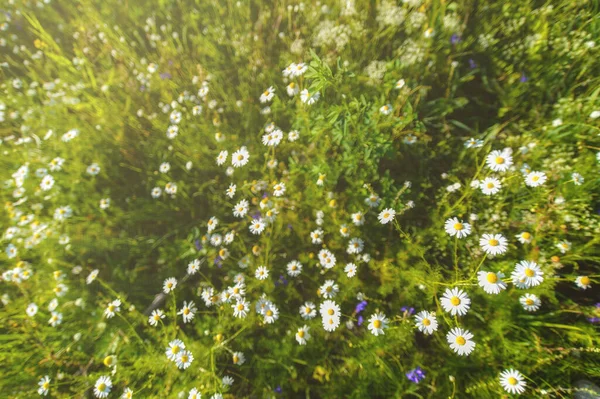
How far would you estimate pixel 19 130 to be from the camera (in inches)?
117

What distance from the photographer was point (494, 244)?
1.60 metres

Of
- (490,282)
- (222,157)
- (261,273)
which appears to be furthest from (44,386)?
(490,282)

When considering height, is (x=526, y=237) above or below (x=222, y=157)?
below

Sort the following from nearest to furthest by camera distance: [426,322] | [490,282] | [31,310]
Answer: [490,282]
[426,322]
[31,310]

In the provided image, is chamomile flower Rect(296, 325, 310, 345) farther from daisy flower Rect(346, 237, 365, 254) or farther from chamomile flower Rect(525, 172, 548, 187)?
chamomile flower Rect(525, 172, 548, 187)

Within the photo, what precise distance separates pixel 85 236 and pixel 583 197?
3.40 meters

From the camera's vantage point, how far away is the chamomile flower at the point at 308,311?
1.94 m

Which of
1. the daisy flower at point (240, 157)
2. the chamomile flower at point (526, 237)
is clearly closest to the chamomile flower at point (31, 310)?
the daisy flower at point (240, 157)

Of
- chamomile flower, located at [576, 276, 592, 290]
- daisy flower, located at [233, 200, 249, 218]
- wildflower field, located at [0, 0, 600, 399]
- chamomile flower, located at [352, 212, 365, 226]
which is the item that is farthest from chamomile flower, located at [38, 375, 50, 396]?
chamomile flower, located at [576, 276, 592, 290]

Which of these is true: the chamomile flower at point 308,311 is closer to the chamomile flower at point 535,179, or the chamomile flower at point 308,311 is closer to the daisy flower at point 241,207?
the daisy flower at point 241,207

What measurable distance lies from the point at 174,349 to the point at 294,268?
34.4 inches

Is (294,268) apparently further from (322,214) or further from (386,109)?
(386,109)

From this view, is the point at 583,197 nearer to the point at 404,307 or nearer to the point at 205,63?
the point at 404,307

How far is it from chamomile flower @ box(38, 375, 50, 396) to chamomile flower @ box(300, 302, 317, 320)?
169 cm
